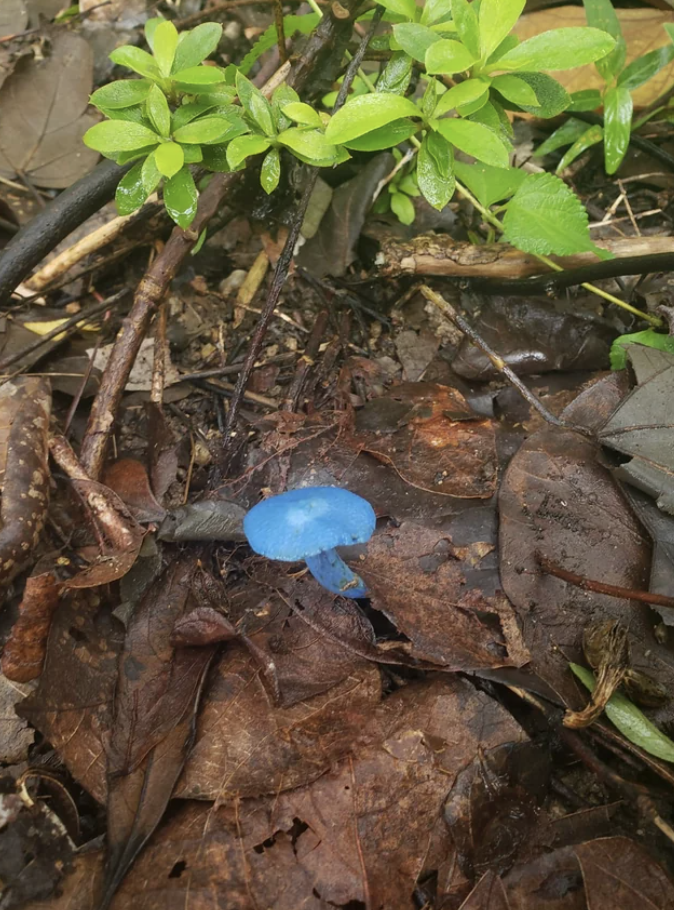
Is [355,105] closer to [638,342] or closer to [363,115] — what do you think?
[363,115]

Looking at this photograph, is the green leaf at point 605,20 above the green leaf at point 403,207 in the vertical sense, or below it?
above

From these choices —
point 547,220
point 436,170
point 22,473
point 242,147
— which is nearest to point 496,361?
point 547,220

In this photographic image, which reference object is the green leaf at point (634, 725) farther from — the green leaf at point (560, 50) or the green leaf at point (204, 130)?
the green leaf at point (204, 130)

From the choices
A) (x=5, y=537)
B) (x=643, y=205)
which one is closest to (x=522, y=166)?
(x=643, y=205)

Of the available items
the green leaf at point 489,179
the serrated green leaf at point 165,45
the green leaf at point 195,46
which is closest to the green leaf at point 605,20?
the green leaf at point 489,179

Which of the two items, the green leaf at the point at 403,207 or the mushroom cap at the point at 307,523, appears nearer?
the mushroom cap at the point at 307,523

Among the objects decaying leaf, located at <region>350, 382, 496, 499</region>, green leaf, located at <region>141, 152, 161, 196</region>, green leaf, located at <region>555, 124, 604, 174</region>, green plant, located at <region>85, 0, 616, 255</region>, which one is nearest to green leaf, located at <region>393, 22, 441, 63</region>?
green plant, located at <region>85, 0, 616, 255</region>
